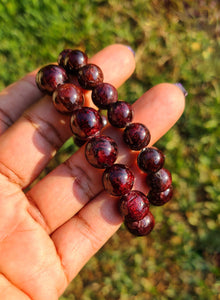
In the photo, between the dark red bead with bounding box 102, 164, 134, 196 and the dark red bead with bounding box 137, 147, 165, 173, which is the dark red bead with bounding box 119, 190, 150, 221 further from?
the dark red bead with bounding box 137, 147, 165, 173

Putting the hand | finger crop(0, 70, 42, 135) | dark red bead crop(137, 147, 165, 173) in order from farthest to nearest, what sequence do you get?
finger crop(0, 70, 42, 135) < dark red bead crop(137, 147, 165, 173) < the hand

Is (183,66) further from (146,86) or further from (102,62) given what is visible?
(102,62)

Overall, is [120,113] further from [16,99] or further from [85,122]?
[16,99]

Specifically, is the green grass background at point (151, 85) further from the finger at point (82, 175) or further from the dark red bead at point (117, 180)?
the dark red bead at point (117, 180)

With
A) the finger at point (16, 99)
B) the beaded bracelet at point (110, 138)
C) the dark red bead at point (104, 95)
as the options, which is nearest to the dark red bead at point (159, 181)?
the beaded bracelet at point (110, 138)

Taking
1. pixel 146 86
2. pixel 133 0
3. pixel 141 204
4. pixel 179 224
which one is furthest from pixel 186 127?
pixel 133 0

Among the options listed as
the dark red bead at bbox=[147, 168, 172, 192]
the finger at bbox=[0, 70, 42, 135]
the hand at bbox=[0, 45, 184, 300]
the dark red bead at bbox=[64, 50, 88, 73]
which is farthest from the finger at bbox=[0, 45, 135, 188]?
the dark red bead at bbox=[147, 168, 172, 192]
